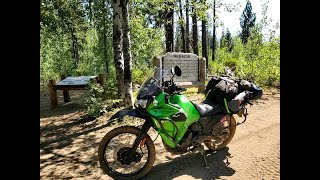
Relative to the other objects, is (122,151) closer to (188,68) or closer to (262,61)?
(188,68)

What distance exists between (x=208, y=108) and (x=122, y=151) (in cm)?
146

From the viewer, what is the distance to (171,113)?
377cm

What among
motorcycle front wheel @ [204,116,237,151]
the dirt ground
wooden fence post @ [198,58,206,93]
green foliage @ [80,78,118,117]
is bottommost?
the dirt ground

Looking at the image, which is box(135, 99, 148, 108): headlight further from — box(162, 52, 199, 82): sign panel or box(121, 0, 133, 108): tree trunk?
box(162, 52, 199, 82): sign panel

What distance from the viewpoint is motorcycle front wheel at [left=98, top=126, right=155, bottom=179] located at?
147 inches

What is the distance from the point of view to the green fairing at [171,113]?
147 inches

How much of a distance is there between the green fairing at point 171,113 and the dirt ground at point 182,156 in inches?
21.9

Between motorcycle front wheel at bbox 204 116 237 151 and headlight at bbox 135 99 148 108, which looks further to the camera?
motorcycle front wheel at bbox 204 116 237 151

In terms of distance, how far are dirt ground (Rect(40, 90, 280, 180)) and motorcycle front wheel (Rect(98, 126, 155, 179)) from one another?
226mm

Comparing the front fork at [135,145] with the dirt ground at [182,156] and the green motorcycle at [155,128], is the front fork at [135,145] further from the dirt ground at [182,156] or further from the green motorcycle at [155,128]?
the dirt ground at [182,156]

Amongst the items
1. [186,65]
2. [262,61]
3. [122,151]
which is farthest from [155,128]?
[262,61]

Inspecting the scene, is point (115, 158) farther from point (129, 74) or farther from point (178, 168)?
point (129, 74)

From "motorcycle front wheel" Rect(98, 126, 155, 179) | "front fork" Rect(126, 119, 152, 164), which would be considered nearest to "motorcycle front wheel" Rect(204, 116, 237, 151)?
"motorcycle front wheel" Rect(98, 126, 155, 179)
